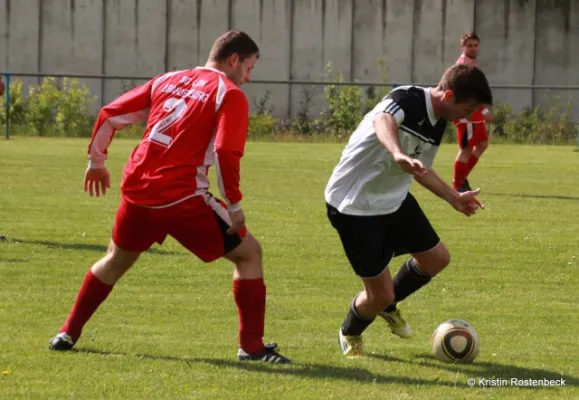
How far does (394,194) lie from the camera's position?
21.6 feet

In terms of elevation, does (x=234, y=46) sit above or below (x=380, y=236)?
above

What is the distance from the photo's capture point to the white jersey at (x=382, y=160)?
6309mm

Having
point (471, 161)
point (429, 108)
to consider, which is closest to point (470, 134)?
point (471, 161)

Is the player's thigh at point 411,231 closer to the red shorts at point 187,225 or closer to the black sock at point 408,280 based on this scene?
the black sock at point 408,280

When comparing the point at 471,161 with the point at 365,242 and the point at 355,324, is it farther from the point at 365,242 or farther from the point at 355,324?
the point at 365,242

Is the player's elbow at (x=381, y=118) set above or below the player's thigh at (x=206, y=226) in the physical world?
above

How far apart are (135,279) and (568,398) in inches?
168

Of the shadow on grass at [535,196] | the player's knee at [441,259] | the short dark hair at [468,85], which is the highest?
the short dark hair at [468,85]

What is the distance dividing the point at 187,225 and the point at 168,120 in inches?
21.7

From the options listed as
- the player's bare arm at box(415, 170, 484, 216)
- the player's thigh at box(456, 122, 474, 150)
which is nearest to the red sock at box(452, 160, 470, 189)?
the player's thigh at box(456, 122, 474, 150)

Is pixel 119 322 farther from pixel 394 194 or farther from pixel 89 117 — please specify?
pixel 89 117

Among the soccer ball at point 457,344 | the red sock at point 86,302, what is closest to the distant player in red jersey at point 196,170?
the red sock at point 86,302

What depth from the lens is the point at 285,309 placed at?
8195mm

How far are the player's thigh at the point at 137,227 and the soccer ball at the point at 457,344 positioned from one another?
1667 millimetres
